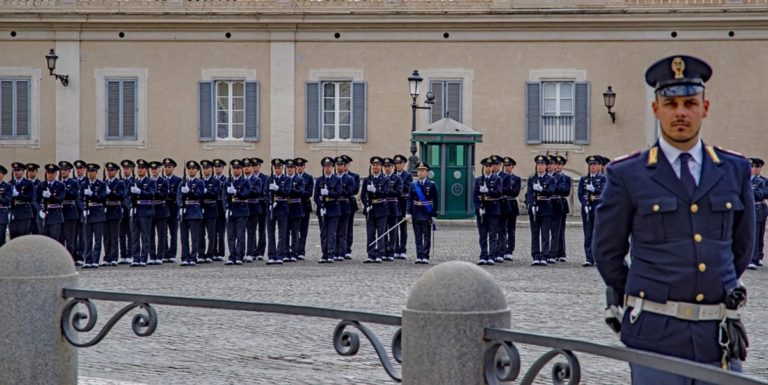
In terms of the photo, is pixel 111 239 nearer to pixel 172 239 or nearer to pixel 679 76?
pixel 172 239

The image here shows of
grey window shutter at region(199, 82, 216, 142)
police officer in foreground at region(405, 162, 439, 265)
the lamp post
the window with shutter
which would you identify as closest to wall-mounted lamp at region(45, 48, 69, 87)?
the window with shutter

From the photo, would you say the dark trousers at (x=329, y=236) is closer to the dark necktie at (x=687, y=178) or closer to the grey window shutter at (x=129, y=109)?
the grey window shutter at (x=129, y=109)

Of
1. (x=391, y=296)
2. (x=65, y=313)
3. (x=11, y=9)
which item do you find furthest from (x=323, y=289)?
(x=11, y=9)

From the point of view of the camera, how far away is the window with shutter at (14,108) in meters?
37.2

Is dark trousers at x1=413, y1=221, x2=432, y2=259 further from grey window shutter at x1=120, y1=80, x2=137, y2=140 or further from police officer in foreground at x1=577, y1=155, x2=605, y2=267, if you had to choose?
grey window shutter at x1=120, y1=80, x2=137, y2=140

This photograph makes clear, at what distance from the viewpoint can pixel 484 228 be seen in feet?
74.4

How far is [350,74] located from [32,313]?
92.8ft

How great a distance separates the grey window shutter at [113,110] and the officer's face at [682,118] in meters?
32.3

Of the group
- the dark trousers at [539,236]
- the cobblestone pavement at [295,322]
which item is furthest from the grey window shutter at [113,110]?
the dark trousers at [539,236]

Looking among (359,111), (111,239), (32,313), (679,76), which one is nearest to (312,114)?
(359,111)

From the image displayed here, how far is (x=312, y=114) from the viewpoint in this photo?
122 ft

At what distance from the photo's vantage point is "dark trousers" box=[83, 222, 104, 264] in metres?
22.5

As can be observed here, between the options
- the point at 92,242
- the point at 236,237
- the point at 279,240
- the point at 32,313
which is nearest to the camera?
the point at 32,313

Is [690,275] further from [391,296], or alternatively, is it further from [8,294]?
[391,296]
